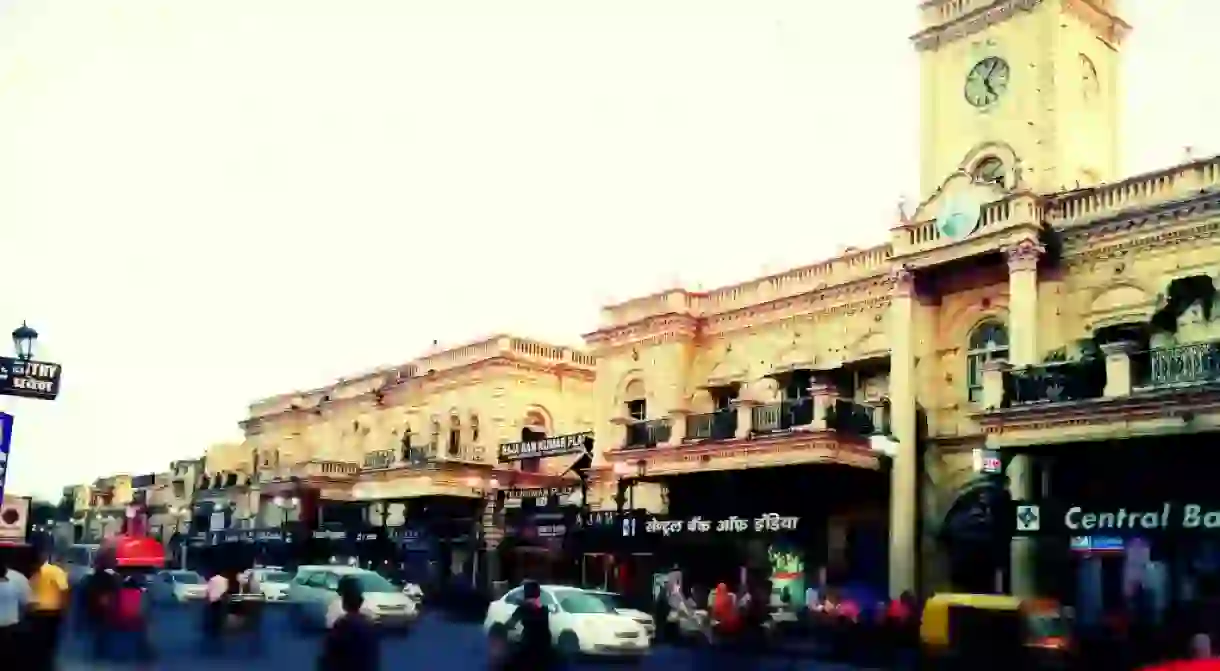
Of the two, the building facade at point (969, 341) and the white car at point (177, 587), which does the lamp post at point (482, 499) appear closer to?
the building facade at point (969, 341)

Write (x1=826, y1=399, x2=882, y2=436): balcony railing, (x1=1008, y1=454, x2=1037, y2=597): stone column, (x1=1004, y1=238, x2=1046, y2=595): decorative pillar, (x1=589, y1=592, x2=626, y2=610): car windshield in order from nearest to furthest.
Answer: (x1=589, y1=592, x2=626, y2=610): car windshield
(x1=1008, y1=454, x2=1037, y2=597): stone column
(x1=1004, y1=238, x2=1046, y2=595): decorative pillar
(x1=826, y1=399, x2=882, y2=436): balcony railing

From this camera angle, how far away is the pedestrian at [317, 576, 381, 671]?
9359 millimetres

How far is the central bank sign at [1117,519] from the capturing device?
1936cm

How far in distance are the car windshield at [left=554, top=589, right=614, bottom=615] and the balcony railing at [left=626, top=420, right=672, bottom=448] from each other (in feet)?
28.7

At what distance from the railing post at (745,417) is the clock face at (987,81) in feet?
27.1

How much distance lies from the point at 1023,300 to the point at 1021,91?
16.8ft

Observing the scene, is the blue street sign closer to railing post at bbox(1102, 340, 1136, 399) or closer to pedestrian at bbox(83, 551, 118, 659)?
pedestrian at bbox(83, 551, 118, 659)

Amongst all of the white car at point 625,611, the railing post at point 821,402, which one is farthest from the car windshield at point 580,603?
the railing post at point 821,402

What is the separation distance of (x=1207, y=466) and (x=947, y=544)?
6314 millimetres

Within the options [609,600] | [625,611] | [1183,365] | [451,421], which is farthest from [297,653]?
[451,421]

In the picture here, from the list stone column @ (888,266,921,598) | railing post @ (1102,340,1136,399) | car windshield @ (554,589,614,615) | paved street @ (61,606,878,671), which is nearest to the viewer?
paved street @ (61,606,878,671)

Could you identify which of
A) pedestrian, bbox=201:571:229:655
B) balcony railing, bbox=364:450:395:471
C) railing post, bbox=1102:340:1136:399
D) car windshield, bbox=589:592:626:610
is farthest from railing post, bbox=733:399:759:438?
balcony railing, bbox=364:450:395:471

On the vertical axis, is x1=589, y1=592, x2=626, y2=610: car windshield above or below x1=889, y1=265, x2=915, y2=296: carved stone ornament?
below

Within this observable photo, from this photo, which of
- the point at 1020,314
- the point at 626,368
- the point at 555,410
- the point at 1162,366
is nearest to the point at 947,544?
the point at 1020,314
